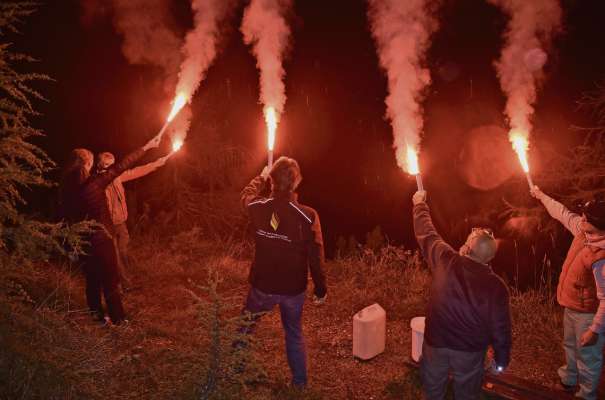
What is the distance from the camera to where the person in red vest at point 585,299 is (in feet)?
12.5

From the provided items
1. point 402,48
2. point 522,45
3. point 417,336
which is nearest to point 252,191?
point 417,336

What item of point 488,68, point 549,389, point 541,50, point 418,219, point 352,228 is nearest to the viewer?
point 418,219

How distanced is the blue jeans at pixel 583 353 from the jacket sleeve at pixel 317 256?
8.17ft

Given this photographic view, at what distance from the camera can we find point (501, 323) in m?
3.24

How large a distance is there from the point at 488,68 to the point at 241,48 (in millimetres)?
8074

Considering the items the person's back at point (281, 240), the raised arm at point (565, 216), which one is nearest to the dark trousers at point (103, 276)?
the person's back at point (281, 240)

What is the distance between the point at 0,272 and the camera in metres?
3.13

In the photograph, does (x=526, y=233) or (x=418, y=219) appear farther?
(x=526, y=233)

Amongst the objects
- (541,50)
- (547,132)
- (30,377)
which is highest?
(541,50)

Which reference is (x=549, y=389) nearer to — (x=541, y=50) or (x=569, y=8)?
(x=541, y=50)

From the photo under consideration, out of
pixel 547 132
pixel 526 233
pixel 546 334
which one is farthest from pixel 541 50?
pixel 546 334

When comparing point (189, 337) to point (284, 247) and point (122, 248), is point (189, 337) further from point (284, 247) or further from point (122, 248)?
point (122, 248)

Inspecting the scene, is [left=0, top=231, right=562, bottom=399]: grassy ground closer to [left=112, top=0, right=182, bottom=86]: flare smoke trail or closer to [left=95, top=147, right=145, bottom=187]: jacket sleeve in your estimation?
[left=95, top=147, right=145, bottom=187]: jacket sleeve

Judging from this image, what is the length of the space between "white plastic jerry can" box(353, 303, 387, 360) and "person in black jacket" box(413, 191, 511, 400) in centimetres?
136
